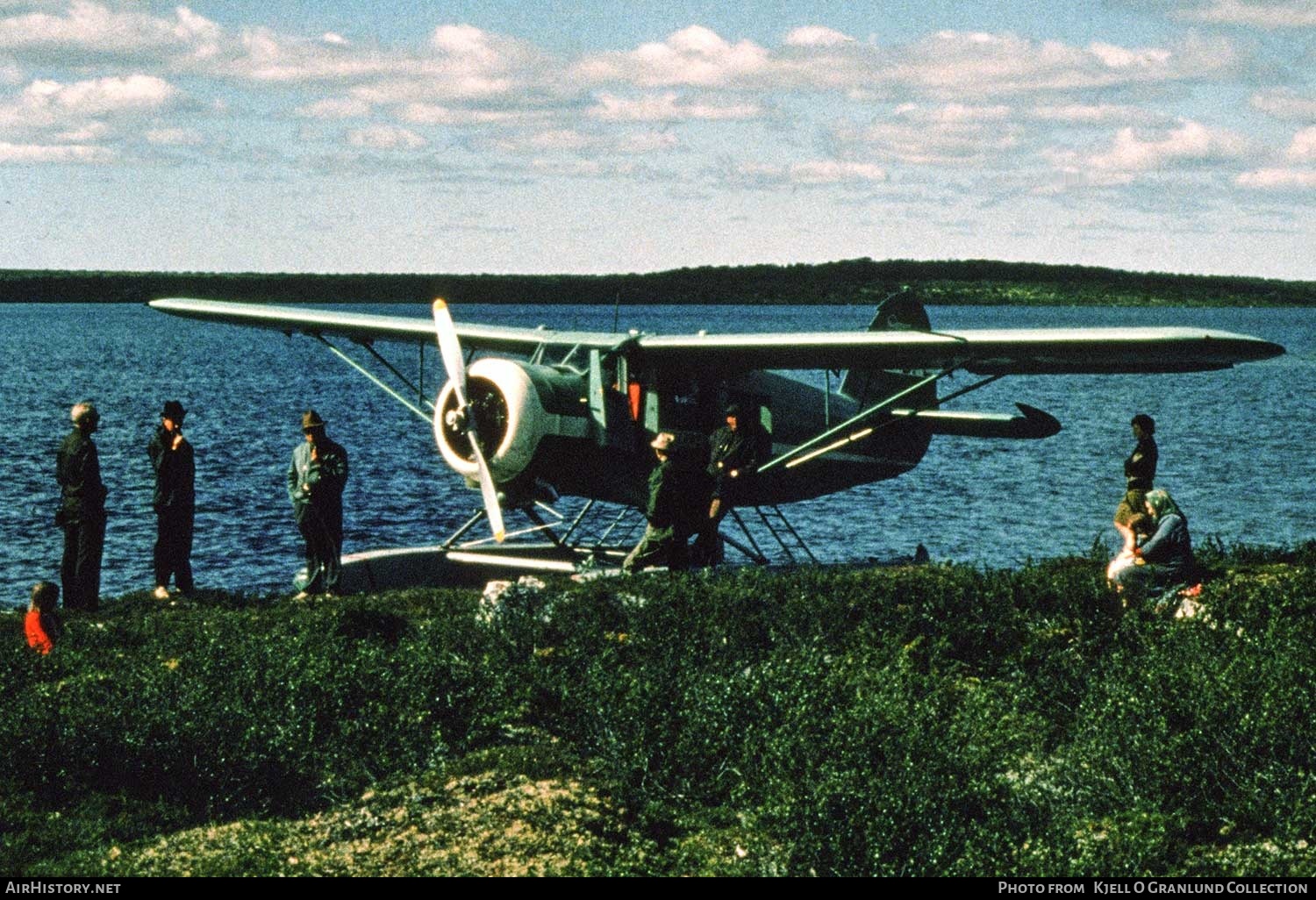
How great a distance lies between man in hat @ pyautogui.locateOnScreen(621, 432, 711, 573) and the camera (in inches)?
→ 477

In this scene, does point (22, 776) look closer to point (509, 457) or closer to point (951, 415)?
point (509, 457)

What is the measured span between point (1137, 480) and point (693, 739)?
5869 millimetres

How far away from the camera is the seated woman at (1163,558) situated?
10.8 m

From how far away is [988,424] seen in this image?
1783 centimetres

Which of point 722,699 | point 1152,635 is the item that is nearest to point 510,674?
point 722,699

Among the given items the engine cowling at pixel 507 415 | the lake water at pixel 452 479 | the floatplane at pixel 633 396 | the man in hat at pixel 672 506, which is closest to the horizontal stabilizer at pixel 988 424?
the floatplane at pixel 633 396

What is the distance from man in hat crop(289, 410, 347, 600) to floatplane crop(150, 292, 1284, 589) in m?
1.37

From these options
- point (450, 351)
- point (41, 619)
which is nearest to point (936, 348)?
point (450, 351)

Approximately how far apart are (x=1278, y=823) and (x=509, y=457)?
8720 millimetres

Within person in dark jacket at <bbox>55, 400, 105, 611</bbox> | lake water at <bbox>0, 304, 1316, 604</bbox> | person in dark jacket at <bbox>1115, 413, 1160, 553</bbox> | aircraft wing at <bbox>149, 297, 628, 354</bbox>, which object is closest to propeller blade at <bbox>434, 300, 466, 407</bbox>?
aircraft wing at <bbox>149, 297, 628, 354</bbox>

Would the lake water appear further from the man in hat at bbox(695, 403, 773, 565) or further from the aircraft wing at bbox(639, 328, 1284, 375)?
the man in hat at bbox(695, 403, 773, 565)

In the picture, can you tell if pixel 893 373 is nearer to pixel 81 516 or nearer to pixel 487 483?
pixel 487 483

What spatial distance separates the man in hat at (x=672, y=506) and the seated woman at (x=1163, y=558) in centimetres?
355

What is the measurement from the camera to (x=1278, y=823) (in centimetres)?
651
